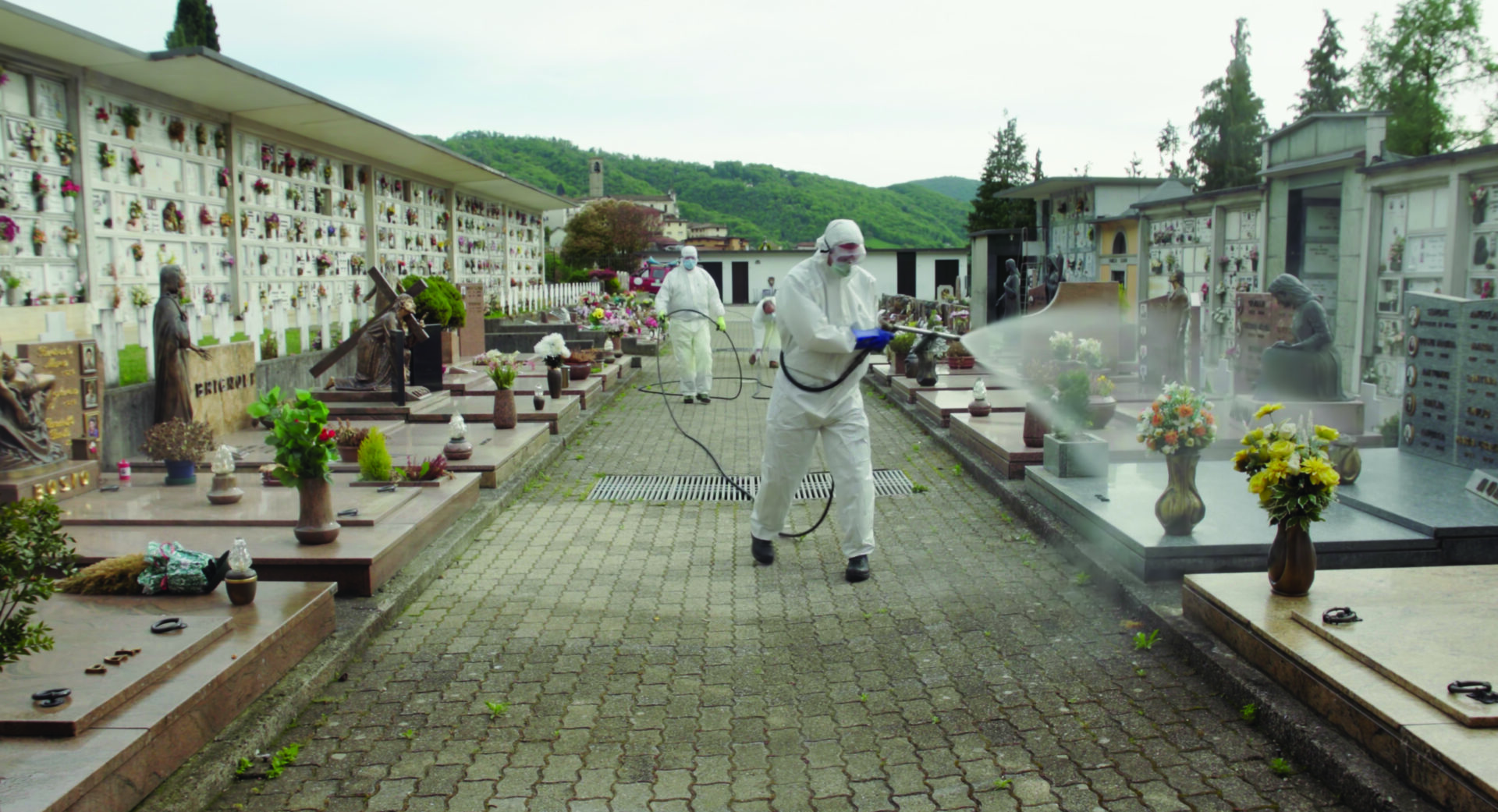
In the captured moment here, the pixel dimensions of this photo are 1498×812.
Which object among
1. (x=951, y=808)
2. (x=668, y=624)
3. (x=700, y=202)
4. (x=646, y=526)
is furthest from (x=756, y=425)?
(x=700, y=202)

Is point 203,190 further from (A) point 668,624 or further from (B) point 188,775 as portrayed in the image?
(B) point 188,775

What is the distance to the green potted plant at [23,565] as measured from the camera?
3.09 metres

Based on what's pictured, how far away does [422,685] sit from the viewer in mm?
4594

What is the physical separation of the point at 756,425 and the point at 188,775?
9472 millimetres

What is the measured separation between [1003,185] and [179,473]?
55349mm

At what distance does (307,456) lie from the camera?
5461mm

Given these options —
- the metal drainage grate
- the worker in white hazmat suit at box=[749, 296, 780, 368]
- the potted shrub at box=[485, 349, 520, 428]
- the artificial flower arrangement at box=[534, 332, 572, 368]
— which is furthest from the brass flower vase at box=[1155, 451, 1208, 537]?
the worker in white hazmat suit at box=[749, 296, 780, 368]

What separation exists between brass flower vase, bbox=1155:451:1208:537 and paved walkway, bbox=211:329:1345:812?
568 millimetres

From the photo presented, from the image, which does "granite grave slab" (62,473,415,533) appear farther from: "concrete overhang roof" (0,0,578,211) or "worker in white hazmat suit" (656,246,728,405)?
"worker in white hazmat suit" (656,246,728,405)

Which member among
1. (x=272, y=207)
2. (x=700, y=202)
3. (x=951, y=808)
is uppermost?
(x=700, y=202)

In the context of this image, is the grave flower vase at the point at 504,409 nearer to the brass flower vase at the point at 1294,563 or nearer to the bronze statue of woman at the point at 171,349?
the bronze statue of woman at the point at 171,349

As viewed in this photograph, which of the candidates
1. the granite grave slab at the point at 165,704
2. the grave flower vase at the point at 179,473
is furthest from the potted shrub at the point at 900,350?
the granite grave slab at the point at 165,704

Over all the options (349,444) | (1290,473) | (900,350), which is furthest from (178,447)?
(900,350)

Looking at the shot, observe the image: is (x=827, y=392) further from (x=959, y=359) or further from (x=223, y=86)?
(x=959, y=359)
